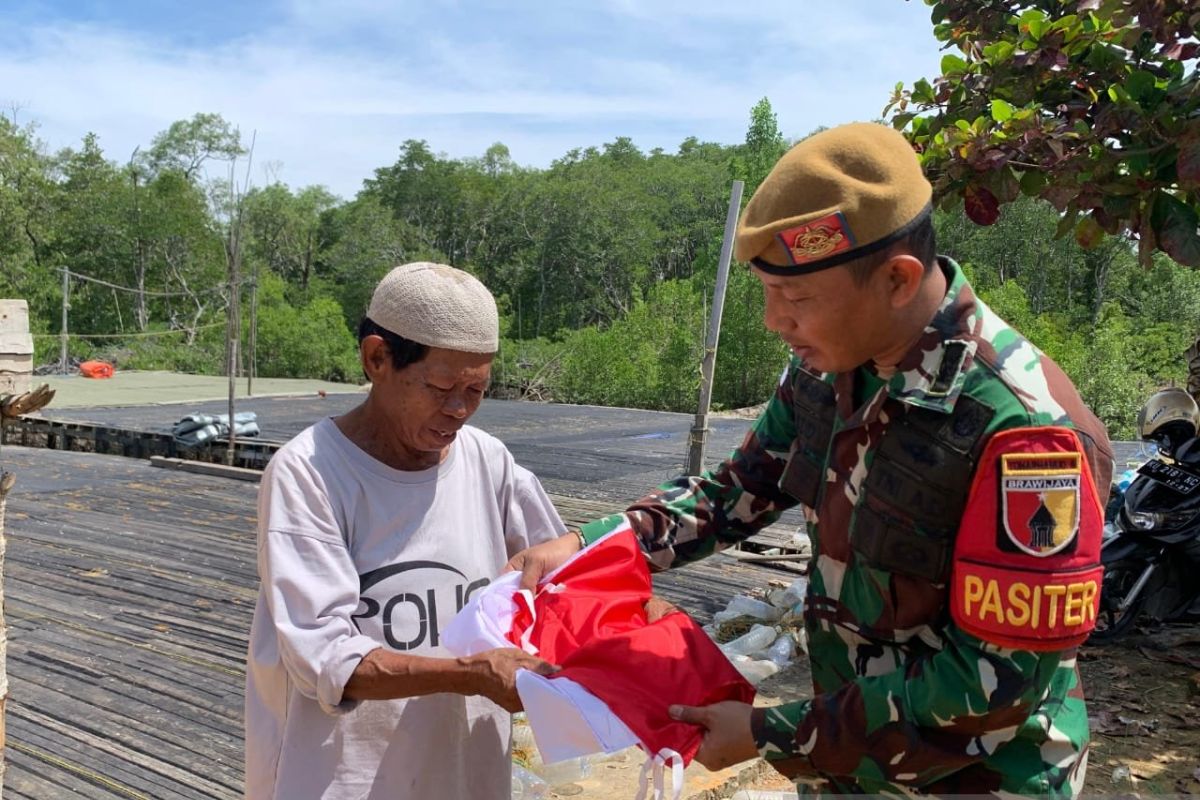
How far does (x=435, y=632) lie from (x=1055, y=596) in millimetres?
1025

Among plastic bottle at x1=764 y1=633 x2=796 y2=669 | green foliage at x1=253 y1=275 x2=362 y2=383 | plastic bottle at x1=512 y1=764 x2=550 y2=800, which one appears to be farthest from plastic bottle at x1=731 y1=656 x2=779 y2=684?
green foliage at x1=253 y1=275 x2=362 y2=383

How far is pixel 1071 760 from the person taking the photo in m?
1.52

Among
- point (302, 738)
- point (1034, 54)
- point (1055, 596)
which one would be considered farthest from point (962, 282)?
point (1034, 54)

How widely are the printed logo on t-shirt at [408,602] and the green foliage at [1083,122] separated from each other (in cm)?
258

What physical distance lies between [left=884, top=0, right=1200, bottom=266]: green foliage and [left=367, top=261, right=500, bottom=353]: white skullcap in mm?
2394

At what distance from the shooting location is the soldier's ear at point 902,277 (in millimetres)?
1456

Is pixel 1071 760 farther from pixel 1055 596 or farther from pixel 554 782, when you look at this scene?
pixel 554 782

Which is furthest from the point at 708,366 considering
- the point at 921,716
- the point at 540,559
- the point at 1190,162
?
the point at 921,716

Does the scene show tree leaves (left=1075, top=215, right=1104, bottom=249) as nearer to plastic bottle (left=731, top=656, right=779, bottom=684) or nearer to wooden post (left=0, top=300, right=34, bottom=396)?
plastic bottle (left=731, top=656, right=779, bottom=684)

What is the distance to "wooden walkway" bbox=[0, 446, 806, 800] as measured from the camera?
3.98 metres

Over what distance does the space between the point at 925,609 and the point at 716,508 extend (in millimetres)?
600

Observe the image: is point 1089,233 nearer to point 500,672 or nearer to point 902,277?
point 902,277

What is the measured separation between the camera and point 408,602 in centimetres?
181

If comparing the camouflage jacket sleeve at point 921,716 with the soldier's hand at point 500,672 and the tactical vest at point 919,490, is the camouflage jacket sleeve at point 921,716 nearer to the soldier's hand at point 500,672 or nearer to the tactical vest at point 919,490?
the tactical vest at point 919,490
